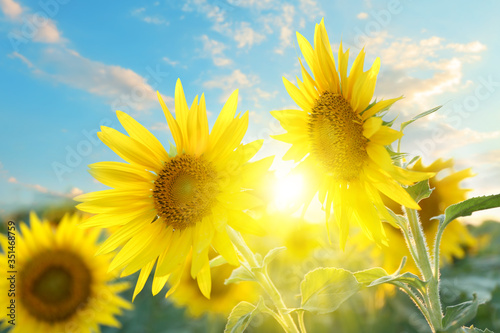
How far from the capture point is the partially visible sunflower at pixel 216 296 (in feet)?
11.0

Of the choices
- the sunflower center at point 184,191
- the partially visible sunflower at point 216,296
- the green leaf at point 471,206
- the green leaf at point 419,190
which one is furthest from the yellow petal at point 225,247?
the partially visible sunflower at point 216,296

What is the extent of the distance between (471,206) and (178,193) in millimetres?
943

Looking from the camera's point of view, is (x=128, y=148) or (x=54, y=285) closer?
(x=128, y=148)

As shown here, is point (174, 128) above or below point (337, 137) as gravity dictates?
above

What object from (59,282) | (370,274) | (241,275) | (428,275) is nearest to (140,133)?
(241,275)

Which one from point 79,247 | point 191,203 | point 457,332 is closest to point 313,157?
point 191,203

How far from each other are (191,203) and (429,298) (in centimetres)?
80

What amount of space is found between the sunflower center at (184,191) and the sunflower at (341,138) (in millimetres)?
319

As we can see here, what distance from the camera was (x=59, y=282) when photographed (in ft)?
9.86

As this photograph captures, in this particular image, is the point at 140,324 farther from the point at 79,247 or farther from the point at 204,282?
the point at 204,282

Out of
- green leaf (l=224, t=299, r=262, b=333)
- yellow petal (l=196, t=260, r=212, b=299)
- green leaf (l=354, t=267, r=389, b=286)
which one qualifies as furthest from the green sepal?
green leaf (l=354, t=267, r=389, b=286)

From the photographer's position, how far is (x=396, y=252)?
2.88 m

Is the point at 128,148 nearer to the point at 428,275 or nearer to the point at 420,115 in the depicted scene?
the point at 420,115

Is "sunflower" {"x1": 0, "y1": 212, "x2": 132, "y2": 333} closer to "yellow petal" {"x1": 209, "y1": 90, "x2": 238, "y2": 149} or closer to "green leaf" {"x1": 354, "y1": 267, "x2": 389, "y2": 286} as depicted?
"yellow petal" {"x1": 209, "y1": 90, "x2": 238, "y2": 149}
